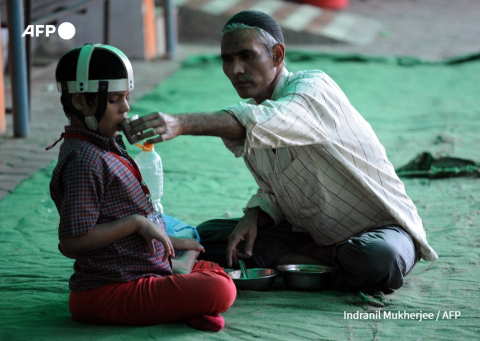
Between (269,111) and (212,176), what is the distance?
9.30 feet

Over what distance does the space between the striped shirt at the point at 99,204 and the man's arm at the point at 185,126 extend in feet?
0.64

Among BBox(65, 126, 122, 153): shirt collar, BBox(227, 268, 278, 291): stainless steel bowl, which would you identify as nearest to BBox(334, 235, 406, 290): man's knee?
BBox(227, 268, 278, 291): stainless steel bowl

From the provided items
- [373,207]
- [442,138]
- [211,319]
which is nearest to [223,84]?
[442,138]

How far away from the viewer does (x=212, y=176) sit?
18.0ft

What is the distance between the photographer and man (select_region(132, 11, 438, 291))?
9.28 ft

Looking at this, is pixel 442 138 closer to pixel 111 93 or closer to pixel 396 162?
pixel 396 162

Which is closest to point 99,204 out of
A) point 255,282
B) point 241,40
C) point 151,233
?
point 151,233

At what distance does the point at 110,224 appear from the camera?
2.48 m

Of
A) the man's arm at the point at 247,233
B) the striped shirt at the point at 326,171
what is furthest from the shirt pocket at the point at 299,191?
the man's arm at the point at 247,233

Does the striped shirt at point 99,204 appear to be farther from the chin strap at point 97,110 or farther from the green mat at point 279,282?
the green mat at point 279,282

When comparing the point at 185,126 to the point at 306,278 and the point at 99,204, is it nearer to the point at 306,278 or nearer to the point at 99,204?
the point at 99,204

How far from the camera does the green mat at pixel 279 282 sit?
8.79ft

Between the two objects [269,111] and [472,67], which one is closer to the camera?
[269,111]

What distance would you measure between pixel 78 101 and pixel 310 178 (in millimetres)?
1114
